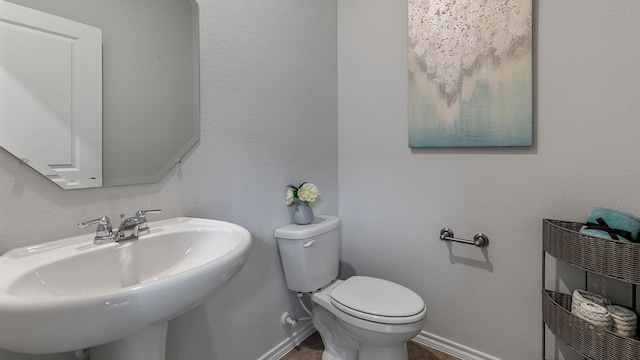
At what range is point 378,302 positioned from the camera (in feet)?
4.08

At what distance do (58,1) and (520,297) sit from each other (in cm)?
205

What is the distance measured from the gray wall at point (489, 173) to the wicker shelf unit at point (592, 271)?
0.61 feet

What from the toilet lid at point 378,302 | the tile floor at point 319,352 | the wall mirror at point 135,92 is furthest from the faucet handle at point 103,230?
the tile floor at point 319,352

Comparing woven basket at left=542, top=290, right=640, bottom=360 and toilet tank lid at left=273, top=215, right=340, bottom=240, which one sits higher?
toilet tank lid at left=273, top=215, right=340, bottom=240

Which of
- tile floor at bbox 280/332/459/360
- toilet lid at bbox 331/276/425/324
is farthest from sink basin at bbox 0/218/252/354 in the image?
tile floor at bbox 280/332/459/360

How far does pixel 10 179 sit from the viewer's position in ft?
2.43

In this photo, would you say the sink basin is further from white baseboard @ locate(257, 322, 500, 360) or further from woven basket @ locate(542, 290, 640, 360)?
woven basket @ locate(542, 290, 640, 360)

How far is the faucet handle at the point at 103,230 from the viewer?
0.81 m

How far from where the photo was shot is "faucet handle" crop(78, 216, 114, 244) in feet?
2.67

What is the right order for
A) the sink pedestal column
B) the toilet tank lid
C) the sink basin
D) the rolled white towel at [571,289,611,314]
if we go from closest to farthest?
1. the sink basin
2. the sink pedestal column
3. the rolled white towel at [571,289,611,314]
4. the toilet tank lid

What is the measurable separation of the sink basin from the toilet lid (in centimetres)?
63

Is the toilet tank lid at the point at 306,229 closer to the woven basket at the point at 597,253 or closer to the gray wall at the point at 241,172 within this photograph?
the gray wall at the point at 241,172

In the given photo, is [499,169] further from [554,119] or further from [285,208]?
[285,208]

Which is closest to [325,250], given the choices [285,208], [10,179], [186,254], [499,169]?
[285,208]
